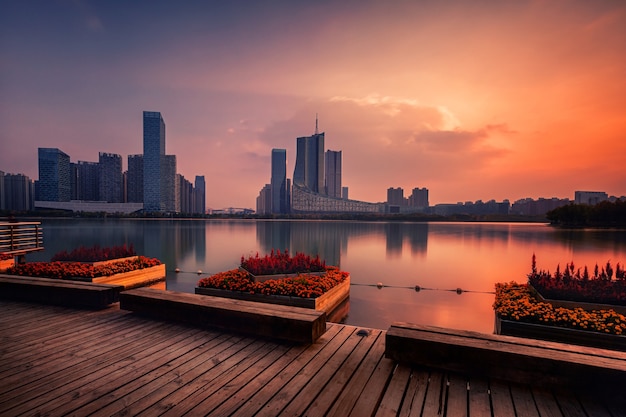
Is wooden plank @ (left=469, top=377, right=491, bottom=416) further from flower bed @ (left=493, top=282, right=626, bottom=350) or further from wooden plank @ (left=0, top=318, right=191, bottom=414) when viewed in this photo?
flower bed @ (left=493, top=282, right=626, bottom=350)

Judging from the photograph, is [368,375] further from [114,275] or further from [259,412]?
[114,275]

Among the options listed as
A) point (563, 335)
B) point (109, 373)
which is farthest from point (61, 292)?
point (563, 335)

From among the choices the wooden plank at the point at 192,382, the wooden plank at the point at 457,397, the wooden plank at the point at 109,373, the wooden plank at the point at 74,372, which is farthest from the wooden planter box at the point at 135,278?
the wooden plank at the point at 457,397

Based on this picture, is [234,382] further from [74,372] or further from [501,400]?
[501,400]

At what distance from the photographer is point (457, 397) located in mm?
3344

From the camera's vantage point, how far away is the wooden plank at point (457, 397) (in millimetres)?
3100

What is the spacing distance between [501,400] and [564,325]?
5.74 meters

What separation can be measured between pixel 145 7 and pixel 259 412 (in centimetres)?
1989

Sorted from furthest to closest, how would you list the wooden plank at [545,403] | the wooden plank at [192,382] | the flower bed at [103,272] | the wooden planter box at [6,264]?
the wooden planter box at [6,264] → the flower bed at [103,272] → the wooden plank at [192,382] → the wooden plank at [545,403]

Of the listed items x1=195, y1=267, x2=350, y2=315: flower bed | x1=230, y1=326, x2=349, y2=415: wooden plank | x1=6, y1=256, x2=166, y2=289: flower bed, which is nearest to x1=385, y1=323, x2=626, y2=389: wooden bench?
x1=230, y1=326, x2=349, y2=415: wooden plank

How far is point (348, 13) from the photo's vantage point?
15.8 m

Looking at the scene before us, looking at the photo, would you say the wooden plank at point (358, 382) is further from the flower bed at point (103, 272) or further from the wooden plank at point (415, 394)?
the flower bed at point (103, 272)

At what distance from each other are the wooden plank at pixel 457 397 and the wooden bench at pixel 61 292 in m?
6.62

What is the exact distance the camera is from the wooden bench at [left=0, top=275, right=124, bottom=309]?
6645 millimetres
